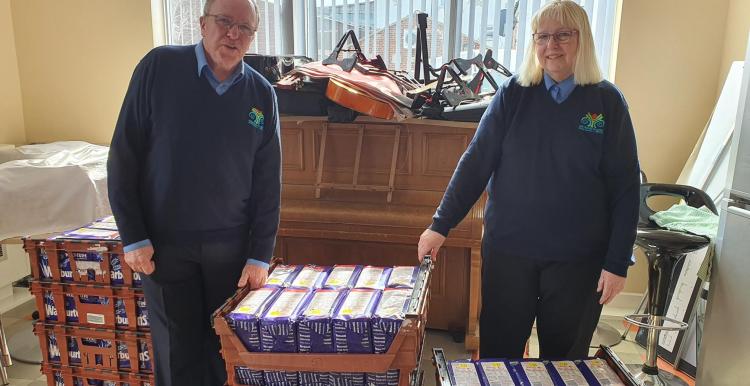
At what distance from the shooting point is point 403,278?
1.69 meters

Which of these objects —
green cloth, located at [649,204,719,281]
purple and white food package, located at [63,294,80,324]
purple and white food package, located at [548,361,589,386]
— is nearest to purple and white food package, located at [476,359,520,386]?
purple and white food package, located at [548,361,589,386]

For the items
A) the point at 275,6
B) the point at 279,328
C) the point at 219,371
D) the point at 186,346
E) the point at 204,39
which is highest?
the point at 275,6

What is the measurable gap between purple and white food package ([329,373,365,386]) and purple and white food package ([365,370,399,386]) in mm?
22

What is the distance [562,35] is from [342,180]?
5.15 feet

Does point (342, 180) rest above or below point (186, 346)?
above

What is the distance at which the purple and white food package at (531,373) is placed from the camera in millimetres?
1370

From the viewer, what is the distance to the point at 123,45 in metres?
3.51

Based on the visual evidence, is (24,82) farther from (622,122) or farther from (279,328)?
(622,122)

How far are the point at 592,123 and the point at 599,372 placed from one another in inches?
27.9

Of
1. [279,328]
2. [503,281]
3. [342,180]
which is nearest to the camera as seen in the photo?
[279,328]

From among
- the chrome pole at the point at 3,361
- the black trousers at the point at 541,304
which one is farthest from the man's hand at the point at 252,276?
the chrome pole at the point at 3,361

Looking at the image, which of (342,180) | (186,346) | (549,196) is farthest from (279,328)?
(342,180)

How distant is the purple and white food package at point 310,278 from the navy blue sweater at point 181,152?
0.26 meters

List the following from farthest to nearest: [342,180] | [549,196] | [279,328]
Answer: [342,180] < [549,196] < [279,328]
